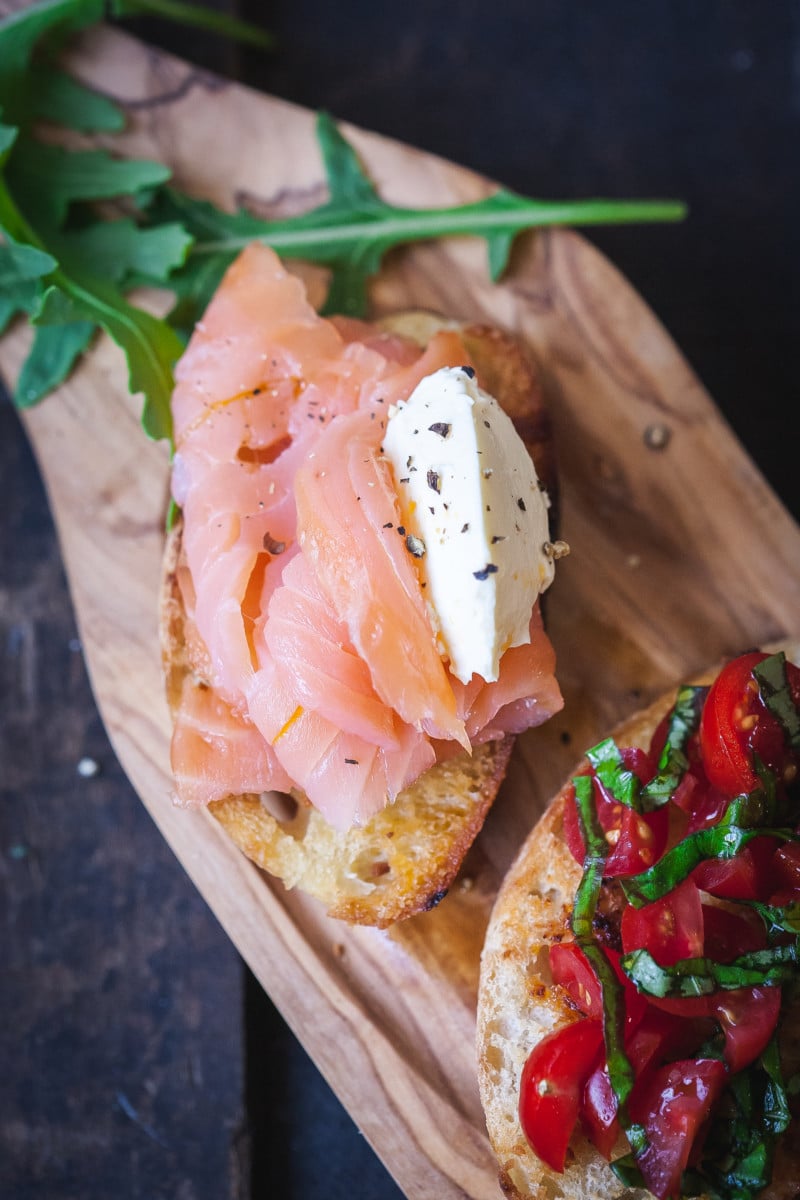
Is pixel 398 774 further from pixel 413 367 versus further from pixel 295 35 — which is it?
pixel 295 35

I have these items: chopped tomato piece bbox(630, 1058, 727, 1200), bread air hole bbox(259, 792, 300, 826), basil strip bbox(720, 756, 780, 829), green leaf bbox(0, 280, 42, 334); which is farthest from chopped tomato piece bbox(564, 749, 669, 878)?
green leaf bbox(0, 280, 42, 334)

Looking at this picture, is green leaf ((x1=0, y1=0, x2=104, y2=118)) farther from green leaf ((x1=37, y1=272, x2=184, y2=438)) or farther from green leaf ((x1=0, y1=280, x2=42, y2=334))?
green leaf ((x1=37, y1=272, x2=184, y2=438))

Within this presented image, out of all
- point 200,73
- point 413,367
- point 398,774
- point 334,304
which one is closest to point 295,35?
point 200,73

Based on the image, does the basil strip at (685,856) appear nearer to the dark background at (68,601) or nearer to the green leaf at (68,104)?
the dark background at (68,601)

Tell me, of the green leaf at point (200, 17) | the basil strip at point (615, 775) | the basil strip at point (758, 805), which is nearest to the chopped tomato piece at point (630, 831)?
the basil strip at point (615, 775)

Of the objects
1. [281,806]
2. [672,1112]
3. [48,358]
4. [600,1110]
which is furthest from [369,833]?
[48,358]

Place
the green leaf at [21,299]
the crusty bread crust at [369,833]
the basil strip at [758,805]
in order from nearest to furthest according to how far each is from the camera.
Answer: the basil strip at [758,805] < the crusty bread crust at [369,833] < the green leaf at [21,299]
